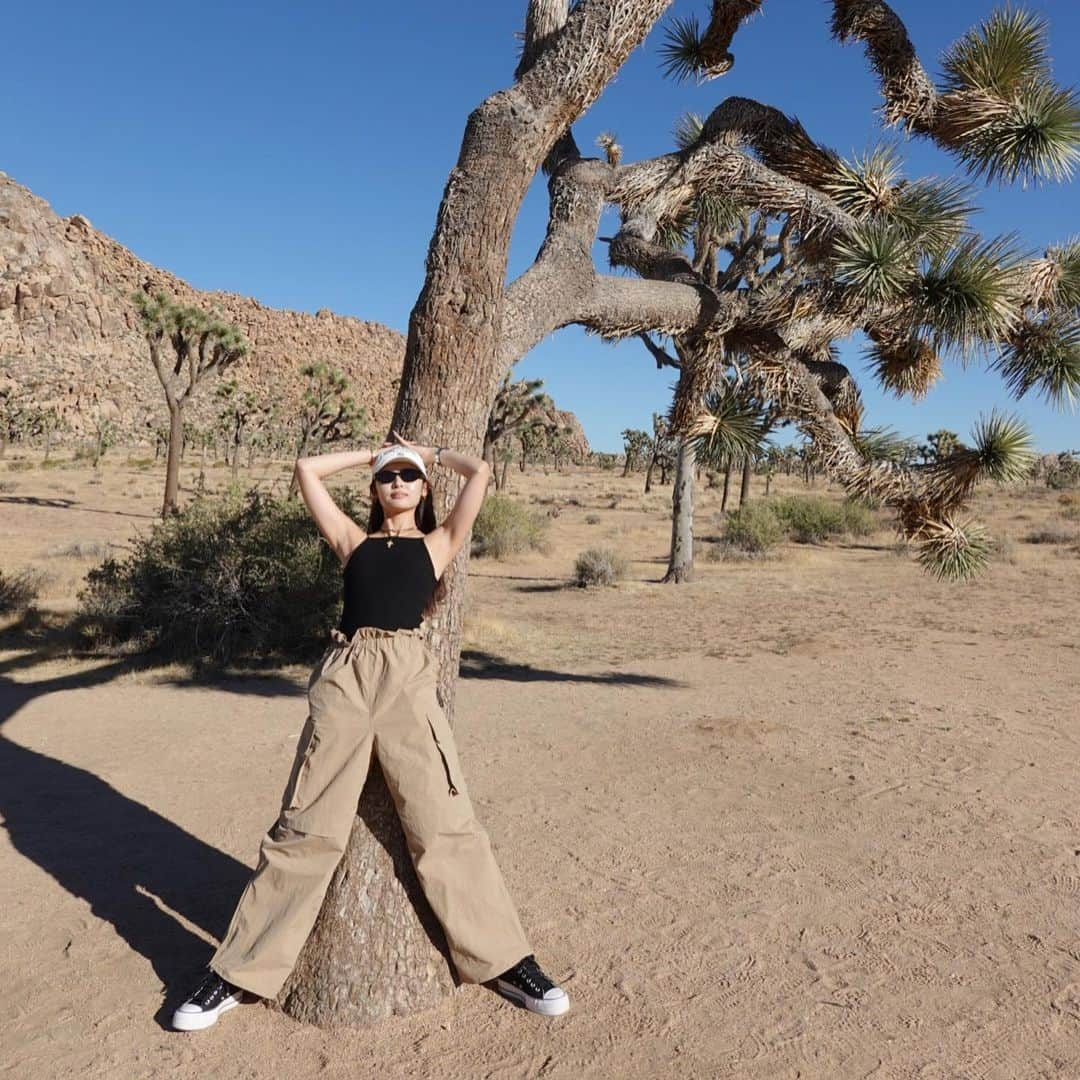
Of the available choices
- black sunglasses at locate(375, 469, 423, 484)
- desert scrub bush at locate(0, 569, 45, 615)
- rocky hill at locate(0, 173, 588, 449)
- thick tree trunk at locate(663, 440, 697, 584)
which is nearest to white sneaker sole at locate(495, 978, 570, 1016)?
black sunglasses at locate(375, 469, 423, 484)

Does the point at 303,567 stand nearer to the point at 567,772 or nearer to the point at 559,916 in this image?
the point at 567,772

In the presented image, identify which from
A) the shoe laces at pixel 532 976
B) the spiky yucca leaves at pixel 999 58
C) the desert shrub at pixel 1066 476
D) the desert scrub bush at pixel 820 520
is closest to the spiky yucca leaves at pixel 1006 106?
the spiky yucca leaves at pixel 999 58

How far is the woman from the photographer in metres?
2.99

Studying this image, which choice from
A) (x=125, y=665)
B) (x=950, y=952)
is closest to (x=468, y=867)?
(x=950, y=952)

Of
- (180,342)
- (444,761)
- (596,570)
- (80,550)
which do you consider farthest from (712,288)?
(180,342)

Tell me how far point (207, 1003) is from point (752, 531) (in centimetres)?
1949

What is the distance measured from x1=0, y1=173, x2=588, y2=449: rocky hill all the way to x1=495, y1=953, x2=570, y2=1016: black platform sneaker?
64640mm

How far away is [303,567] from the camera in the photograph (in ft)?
33.1

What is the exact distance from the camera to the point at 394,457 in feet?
10.5

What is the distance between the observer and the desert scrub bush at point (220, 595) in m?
9.82

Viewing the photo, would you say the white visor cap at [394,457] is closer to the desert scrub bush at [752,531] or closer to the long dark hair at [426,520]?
the long dark hair at [426,520]

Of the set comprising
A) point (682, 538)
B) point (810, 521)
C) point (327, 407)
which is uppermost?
point (327, 407)

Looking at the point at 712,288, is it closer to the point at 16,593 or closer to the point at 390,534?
the point at 390,534

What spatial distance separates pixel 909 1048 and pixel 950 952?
0.81 meters
